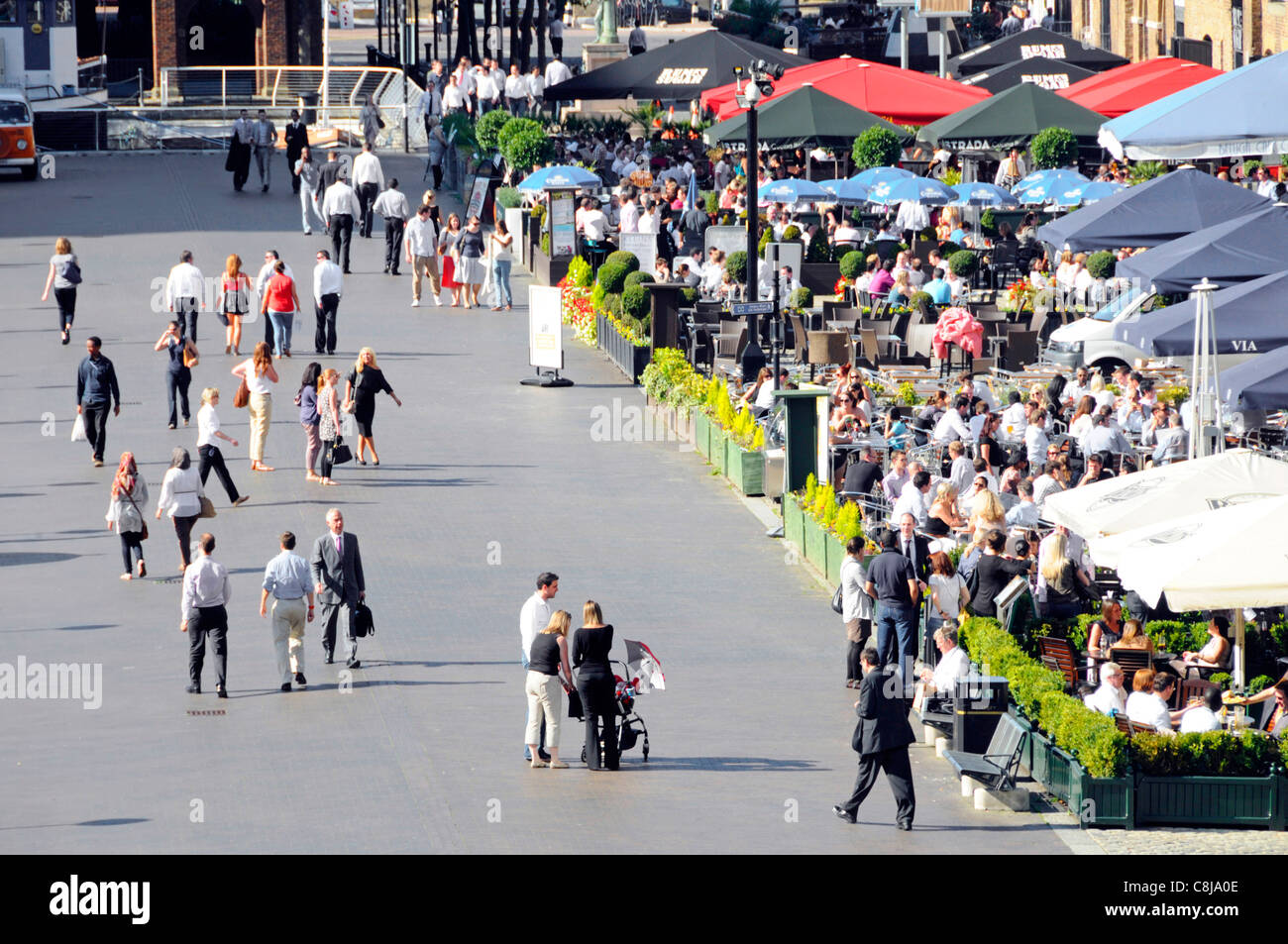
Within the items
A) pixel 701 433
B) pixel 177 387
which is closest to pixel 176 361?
pixel 177 387

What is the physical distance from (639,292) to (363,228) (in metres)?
11.9

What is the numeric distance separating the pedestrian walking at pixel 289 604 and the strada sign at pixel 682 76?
95.8 feet

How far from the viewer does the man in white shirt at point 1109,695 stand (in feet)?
51.7

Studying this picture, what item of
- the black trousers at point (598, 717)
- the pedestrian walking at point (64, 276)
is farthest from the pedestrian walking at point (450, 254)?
the black trousers at point (598, 717)

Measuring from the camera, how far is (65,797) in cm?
1448

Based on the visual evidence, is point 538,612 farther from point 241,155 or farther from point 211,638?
point 241,155

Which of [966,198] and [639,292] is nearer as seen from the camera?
[639,292]

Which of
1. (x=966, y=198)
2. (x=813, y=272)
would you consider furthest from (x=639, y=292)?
(x=966, y=198)

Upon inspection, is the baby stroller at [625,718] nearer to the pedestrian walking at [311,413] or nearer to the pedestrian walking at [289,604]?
the pedestrian walking at [289,604]

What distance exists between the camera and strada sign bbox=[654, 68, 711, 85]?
147ft

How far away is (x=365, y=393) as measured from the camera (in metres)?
24.0

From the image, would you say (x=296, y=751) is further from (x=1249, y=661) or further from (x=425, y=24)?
(x=425, y=24)

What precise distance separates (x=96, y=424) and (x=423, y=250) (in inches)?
422

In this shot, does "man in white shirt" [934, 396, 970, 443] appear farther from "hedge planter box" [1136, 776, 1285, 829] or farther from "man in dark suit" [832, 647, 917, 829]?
"man in dark suit" [832, 647, 917, 829]
